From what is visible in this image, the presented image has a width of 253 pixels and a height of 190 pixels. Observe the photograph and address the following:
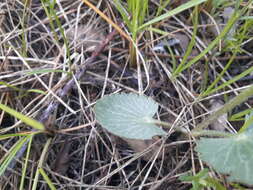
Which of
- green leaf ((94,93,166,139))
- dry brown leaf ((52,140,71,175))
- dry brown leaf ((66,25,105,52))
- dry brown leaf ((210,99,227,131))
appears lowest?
dry brown leaf ((52,140,71,175))

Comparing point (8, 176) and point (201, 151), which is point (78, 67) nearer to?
point (8, 176)

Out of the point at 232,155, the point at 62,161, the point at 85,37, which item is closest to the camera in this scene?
the point at 232,155

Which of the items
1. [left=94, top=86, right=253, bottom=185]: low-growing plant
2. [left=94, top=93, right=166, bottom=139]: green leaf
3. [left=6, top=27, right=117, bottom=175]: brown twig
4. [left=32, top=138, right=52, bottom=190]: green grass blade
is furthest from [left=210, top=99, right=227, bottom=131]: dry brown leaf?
[left=32, top=138, right=52, bottom=190]: green grass blade

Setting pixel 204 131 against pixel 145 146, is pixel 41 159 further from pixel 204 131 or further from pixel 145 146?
pixel 204 131

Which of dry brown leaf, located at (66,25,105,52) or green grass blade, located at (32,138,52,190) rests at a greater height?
dry brown leaf, located at (66,25,105,52)

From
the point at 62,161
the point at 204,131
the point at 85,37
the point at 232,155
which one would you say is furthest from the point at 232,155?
the point at 85,37

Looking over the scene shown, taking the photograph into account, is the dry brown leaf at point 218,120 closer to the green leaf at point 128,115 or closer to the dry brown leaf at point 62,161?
the green leaf at point 128,115

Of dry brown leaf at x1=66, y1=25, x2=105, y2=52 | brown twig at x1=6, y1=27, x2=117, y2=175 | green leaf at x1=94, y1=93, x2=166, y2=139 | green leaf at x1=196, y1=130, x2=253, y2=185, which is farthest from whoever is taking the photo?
dry brown leaf at x1=66, y1=25, x2=105, y2=52

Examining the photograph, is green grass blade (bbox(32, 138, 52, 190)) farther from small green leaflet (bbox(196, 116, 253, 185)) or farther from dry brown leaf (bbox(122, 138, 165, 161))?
small green leaflet (bbox(196, 116, 253, 185))

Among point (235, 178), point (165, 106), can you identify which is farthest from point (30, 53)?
point (235, 178)
